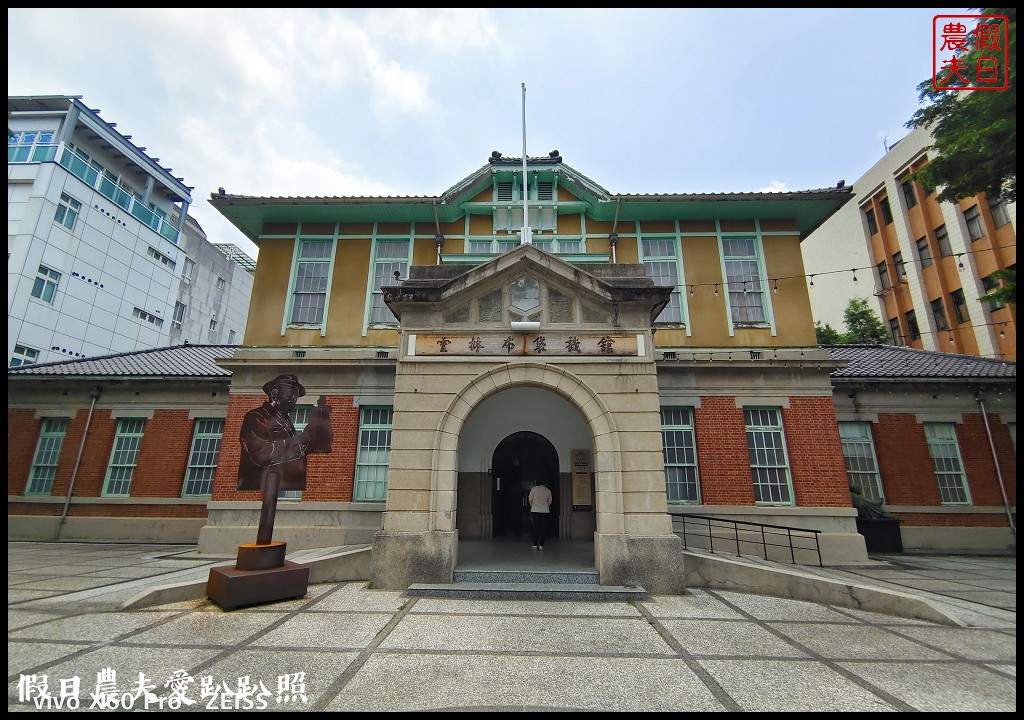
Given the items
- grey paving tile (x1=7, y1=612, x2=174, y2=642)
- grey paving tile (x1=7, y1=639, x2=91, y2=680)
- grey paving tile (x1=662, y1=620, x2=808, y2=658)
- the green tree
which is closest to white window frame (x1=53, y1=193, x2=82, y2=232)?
grey paving tile (x1=7, y1=612, x2=174, y2=642)

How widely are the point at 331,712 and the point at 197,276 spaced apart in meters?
41.8

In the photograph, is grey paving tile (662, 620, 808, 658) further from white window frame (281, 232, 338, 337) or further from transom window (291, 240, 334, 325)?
transom window (291, 240, 334, 325)

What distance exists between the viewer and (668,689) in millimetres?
4340

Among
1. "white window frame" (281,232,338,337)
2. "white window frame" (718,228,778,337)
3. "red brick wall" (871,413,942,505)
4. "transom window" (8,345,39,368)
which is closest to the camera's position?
"white window frame" (718,228,778,337)

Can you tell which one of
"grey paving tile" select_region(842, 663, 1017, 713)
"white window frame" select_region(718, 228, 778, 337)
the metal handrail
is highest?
"white window frame" select_region(718, 228, 778, 337)

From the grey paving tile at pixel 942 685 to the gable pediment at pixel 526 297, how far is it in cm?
612

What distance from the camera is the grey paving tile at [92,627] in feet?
18.0

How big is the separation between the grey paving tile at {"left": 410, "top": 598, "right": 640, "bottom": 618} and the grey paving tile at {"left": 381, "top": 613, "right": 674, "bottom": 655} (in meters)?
0.25

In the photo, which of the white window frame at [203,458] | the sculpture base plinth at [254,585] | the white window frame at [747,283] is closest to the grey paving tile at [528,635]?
the sculpture base plinth at [254,585]

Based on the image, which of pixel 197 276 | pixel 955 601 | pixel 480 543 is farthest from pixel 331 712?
pixel 197 276

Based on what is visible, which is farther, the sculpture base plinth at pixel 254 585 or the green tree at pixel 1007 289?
the green tree at pixel 1007 289

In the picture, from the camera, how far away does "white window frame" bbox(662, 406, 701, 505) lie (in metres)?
11.6

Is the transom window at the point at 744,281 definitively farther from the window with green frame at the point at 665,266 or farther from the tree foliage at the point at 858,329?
the tree foliage at the point at 858,329

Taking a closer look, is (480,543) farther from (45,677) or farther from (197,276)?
(197,276)
